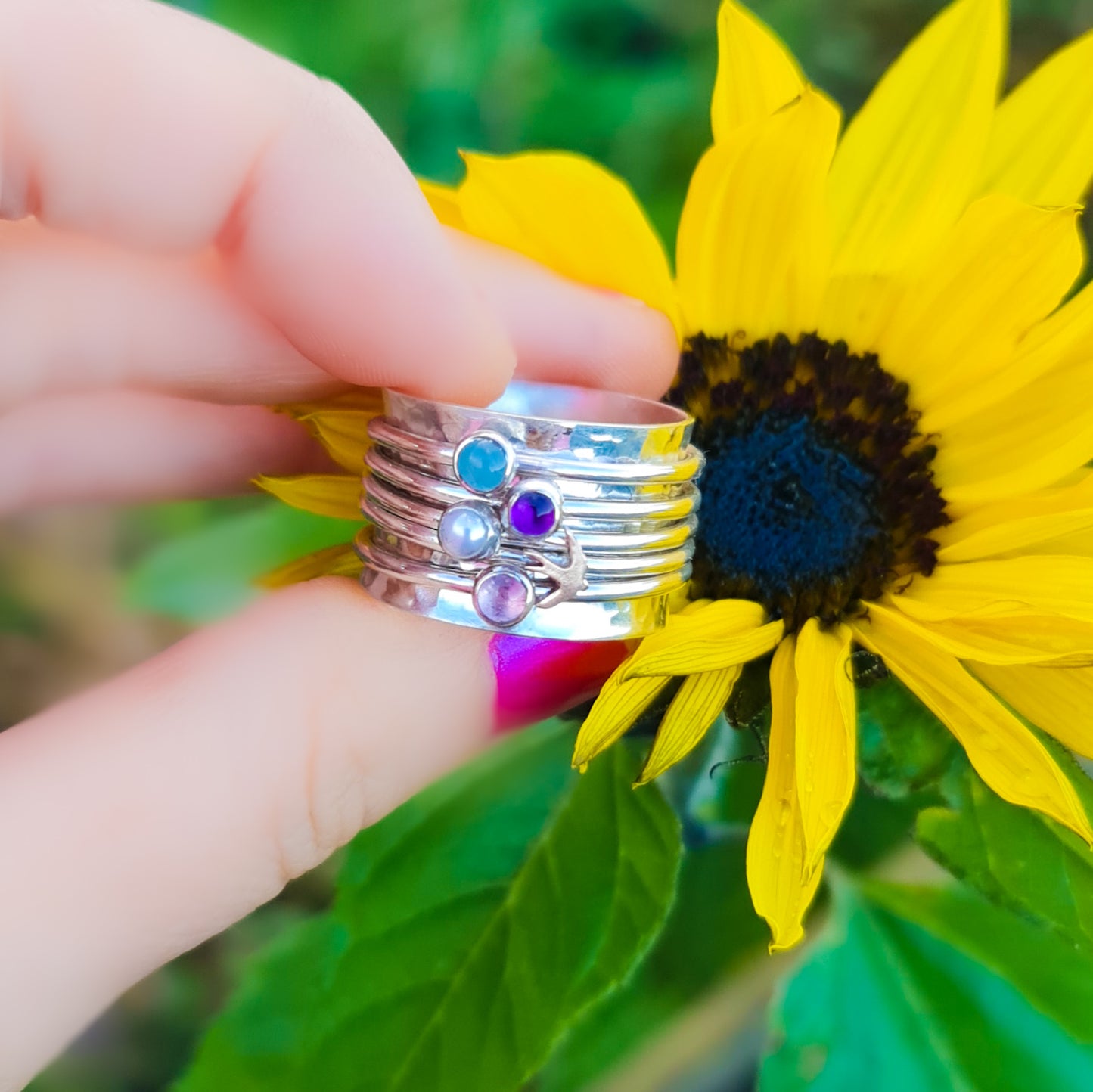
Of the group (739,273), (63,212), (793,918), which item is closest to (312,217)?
(63,212)

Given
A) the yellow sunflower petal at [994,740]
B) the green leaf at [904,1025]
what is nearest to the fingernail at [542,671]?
the yellow sunflower petal at [994,740]

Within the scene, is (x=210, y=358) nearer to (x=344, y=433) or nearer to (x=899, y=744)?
(x=344, y=433)

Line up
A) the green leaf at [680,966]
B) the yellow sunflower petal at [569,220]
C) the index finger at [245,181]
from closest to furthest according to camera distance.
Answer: the index finger at [245,181]
the yellow sunflower petal at [569,220]
the green leaf at [680,966]

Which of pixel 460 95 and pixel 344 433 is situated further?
pixel 460 95

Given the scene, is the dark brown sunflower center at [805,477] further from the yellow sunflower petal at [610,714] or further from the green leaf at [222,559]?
the green leaf at [222,559]

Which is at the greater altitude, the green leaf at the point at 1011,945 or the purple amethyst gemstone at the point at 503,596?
the purple amethyst gemstone at the point at 503,596

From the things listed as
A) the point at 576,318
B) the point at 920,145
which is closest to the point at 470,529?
the point at 576,318

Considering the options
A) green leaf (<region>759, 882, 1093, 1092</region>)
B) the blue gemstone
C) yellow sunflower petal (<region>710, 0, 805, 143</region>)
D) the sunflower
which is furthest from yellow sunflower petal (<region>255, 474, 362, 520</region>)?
green leaf (<region>759, 882, 1093, 1092</region>)

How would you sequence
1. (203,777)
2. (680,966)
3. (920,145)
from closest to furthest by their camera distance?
(203,777) < (920,145) < (680,966)
